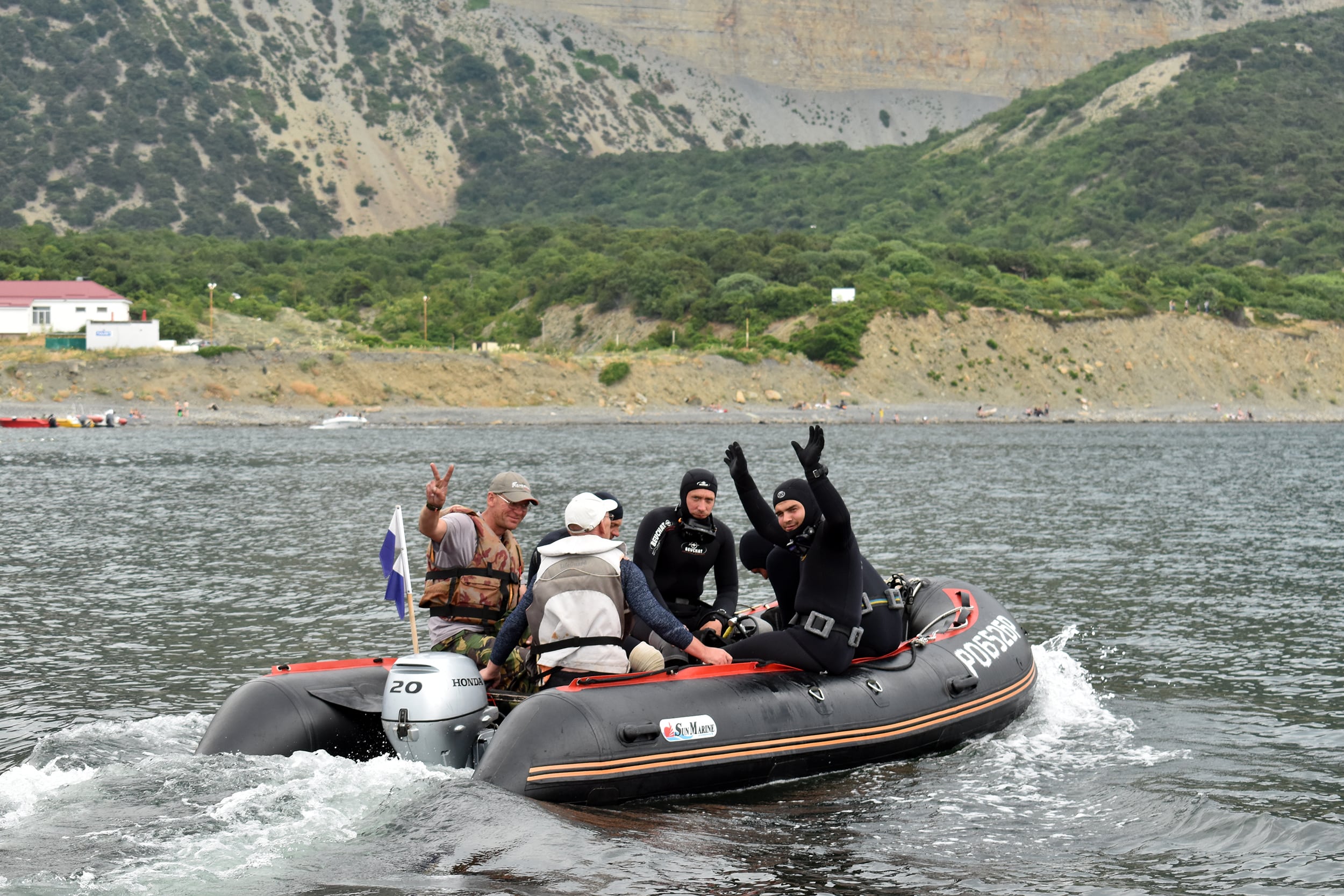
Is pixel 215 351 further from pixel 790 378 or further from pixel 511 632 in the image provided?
pixel 511 632

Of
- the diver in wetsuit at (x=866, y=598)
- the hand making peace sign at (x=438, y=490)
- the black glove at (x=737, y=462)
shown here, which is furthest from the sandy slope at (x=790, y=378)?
the black glove at (x=737, y=462)

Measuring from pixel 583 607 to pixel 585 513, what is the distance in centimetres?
65

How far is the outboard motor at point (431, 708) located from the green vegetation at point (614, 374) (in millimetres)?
76805

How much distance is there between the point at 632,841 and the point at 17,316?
272 feet

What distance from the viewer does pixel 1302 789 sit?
33.3 ft

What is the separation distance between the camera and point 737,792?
9727 mm

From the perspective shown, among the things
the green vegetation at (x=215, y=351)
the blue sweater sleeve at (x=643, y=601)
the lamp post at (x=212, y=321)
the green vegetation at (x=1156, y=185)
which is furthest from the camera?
the green vegetation at (x=1156, y=185)

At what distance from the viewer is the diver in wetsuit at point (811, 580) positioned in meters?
9.84

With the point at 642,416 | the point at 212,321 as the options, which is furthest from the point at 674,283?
the point at 212,321

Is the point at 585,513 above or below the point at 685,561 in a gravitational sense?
above

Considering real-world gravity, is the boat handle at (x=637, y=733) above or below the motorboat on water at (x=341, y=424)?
above

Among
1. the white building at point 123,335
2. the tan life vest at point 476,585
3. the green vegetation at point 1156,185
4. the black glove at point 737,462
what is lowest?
the tan life vest at point 476,585

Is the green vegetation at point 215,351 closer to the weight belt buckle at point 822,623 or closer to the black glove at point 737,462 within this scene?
the black glove at point 737,462

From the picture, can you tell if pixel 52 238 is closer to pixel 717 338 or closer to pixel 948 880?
pixel 717 338
